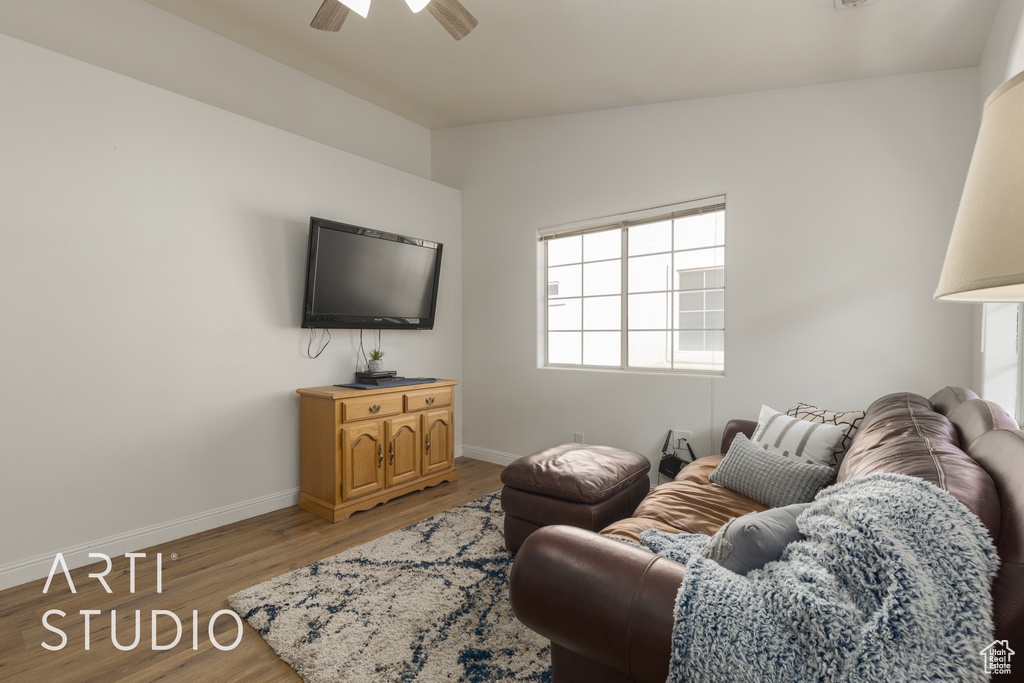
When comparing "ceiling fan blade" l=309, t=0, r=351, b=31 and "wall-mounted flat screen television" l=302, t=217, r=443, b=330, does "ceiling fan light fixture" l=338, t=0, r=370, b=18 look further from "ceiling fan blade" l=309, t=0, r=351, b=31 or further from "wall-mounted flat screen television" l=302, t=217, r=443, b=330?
"wall-mounted flat screen television" l=302, t=217, r=443, b=330

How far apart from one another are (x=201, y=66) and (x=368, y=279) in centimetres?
171

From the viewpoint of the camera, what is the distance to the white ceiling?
7.88ft

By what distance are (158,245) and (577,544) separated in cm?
285

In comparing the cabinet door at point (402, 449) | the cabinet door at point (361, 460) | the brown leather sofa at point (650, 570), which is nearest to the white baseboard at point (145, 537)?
the cabinet door at point (361, 460)

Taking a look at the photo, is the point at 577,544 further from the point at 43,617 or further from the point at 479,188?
the point at 479,188

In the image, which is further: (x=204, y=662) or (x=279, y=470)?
(x=279, y=470)

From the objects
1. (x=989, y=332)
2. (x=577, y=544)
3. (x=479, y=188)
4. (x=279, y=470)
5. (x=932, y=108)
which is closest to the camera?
(x=577, y=544)

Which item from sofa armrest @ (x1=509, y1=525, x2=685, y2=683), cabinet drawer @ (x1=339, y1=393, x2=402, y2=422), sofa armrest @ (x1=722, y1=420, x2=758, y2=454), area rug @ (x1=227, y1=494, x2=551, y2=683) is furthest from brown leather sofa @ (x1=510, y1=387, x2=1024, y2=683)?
cabinet drawer @ (x1=339, y1=393, x2=402, y2=422)

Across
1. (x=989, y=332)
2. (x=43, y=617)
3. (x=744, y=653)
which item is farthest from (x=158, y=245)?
(x=989, y=332)

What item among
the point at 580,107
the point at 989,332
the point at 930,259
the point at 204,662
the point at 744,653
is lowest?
the point at 204,662

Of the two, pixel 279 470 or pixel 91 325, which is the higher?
pixel 91 325

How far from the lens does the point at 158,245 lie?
2725mm

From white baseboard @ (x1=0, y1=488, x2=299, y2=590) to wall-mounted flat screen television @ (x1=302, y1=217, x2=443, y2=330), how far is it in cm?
122

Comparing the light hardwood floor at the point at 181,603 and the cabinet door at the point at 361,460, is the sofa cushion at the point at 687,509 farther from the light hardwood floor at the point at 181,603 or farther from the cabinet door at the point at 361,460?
the cabinet door at the point at 361,460
